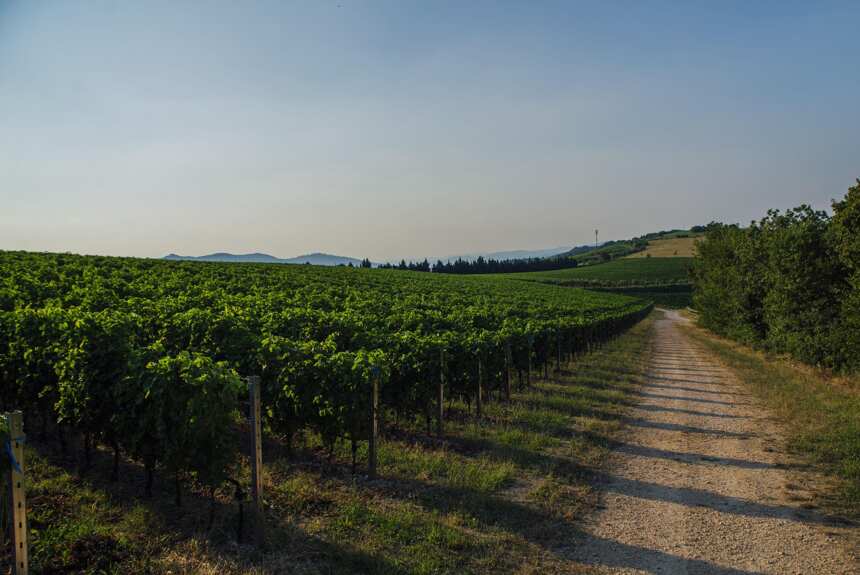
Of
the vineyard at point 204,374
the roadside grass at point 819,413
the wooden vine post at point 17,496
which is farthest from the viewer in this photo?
the roadside grass at point 819,413

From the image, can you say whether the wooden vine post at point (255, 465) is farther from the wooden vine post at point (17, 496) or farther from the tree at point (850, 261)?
the tree at point (850, 261)

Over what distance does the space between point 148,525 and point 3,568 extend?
142 cm

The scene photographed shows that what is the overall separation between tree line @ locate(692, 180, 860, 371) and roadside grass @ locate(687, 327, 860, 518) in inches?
48.7

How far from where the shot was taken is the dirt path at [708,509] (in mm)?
6102

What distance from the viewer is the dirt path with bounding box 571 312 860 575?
6.10 m

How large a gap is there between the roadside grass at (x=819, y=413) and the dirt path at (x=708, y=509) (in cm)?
50

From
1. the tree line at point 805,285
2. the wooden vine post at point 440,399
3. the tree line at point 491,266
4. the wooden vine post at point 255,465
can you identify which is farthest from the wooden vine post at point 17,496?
A: the tree line at point 491,266

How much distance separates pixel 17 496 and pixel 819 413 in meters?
16.1

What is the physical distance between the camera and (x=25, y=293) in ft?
52.4

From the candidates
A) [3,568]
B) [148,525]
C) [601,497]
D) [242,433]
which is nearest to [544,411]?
[601,497]

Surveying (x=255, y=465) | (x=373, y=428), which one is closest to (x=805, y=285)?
(x=373, y=428)

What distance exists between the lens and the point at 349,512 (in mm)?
7023

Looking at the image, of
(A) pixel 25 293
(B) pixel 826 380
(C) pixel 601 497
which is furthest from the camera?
(B) pixel 826 380

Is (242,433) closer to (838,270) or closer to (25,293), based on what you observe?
(25,293)
